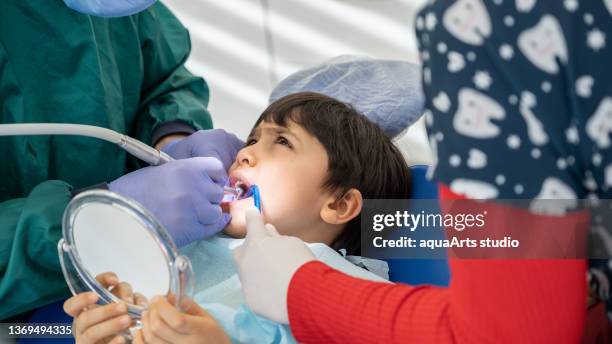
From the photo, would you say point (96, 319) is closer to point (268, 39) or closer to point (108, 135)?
point (108, 135)

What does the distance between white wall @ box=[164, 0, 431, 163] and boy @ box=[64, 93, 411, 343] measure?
1.00 meters

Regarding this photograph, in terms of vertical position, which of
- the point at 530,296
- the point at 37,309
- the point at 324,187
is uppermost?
the point at 530,296

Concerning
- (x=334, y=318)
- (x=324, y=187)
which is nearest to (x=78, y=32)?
(x=324, y=187)

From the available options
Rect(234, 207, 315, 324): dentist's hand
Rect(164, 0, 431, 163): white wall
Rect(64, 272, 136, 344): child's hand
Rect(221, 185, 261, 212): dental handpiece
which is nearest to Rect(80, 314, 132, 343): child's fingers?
Rect(64, 272, 136, 344): child's hand

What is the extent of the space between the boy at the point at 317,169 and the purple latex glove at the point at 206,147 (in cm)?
5

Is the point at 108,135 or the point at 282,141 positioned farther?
the point at 282,141

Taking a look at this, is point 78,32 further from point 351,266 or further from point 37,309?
point 351,266

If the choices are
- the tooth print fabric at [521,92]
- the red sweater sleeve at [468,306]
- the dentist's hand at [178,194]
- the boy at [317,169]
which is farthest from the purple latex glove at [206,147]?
the tooth print fabric at [521,92]

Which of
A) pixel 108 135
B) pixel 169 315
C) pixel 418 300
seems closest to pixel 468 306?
pixel 418 300

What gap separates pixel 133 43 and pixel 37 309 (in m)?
0.49

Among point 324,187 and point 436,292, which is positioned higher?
point 436,292

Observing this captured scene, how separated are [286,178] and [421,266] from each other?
0.27 metres

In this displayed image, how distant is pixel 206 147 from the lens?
132 centimetres

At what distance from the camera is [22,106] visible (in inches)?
45.2
